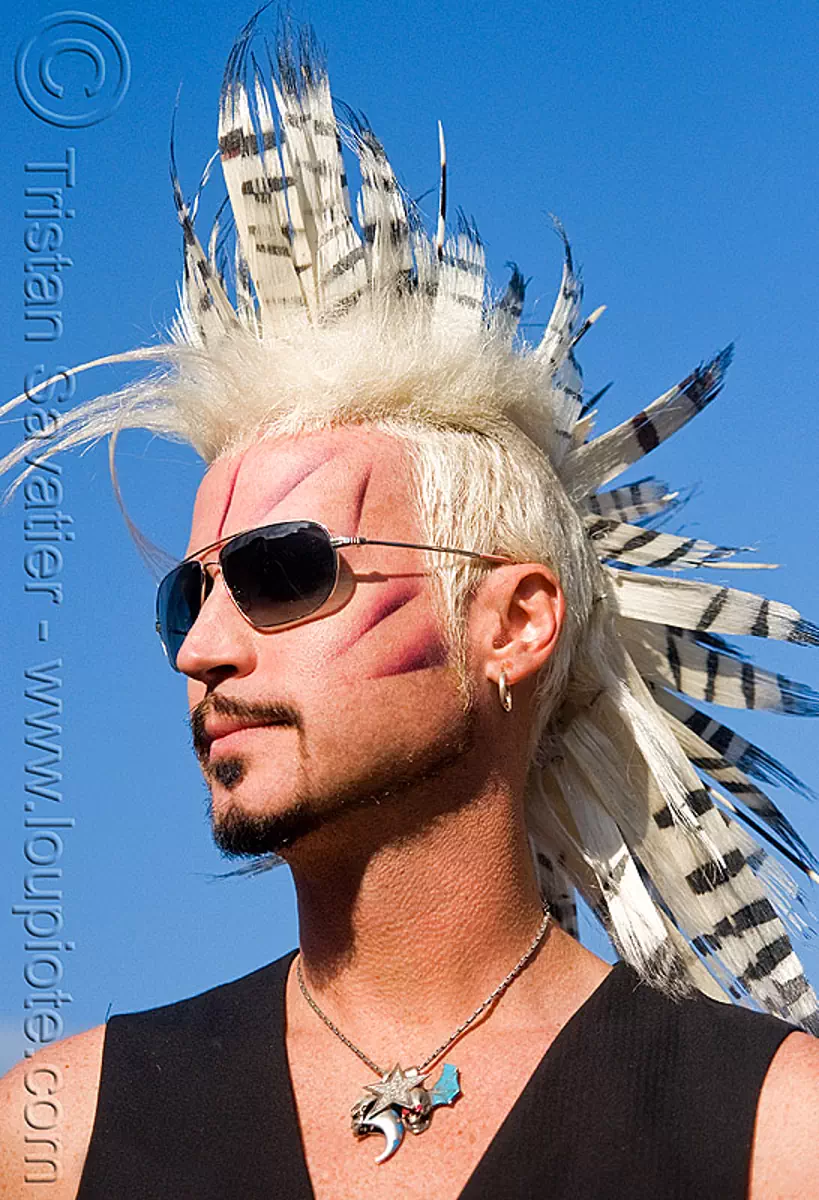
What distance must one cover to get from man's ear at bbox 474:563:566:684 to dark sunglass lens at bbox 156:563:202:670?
0.73 m

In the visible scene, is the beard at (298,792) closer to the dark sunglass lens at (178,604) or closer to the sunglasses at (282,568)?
the sunglasses at (282,568)

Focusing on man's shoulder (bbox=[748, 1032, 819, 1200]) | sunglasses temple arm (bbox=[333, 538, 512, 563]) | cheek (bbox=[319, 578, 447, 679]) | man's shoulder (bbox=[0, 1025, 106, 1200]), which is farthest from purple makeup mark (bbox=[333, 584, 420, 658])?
man's shoulder (bbox=[748, 1032, 819, 1200])

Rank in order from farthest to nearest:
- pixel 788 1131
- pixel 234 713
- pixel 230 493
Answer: pixel 230 493 < pixel 234 713 < pixel 788 1131

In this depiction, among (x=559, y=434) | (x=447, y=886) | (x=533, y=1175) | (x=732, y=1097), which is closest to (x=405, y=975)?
(x=447, y=886)

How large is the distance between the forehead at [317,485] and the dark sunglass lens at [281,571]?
0.08 meters

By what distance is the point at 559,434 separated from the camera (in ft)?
14.9

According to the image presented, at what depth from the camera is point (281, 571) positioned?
3822mm

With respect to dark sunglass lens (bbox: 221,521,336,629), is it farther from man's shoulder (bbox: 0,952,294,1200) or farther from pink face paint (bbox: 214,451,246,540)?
man's shoulder (bbox: 0,952,294,1200)

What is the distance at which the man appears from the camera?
11.9ft

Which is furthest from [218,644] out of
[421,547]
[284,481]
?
[421,547]

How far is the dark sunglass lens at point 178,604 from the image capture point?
406 centimetres

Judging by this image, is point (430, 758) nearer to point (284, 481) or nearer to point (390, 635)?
point (390, 635)

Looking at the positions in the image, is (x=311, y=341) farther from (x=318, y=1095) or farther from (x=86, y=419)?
(x=318, y=1095)

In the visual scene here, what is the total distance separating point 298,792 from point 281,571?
1.77ft
